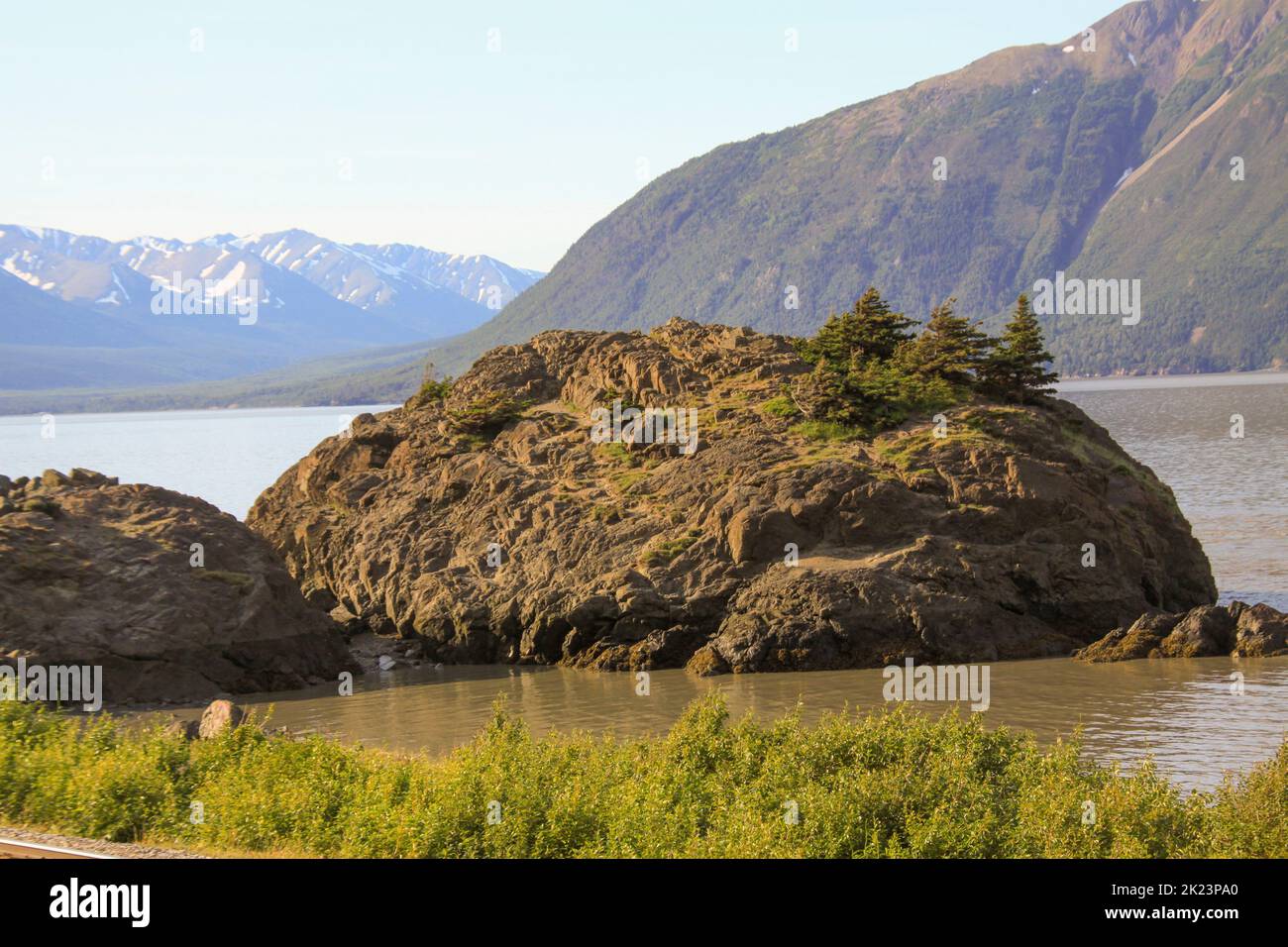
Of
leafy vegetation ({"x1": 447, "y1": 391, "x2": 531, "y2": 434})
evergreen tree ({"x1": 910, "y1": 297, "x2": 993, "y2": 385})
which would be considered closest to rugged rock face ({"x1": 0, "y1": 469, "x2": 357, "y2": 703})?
leafy vegetation ({"x1": 447, "y1": 391, "x2": 531, "y2": 434})

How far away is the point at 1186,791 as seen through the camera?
80.3ft

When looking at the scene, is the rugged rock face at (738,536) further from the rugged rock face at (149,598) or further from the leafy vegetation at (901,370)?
the rugged rock face at (149,598)

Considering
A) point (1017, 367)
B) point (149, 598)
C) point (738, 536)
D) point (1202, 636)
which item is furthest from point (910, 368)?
point (149, 598)

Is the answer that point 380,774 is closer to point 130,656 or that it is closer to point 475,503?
point 130,656

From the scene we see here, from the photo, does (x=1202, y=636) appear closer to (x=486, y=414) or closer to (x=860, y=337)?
(x=860, y=337)

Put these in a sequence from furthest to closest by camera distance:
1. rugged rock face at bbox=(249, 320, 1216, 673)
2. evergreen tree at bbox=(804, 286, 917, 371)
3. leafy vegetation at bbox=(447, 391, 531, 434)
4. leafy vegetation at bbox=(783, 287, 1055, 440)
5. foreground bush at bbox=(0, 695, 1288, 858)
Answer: leafy vegetation at bbox=(447, 391, 531, 434) → evergreen tree at bbox=(804, 286, 917, 371) → leafy vegetation at bbox=(783, 287, 1055, 440) → rugged rock face at bbox=(249, 320, 1216, 673) → foreground bush at bbox=(0, 695, 1288, 858)

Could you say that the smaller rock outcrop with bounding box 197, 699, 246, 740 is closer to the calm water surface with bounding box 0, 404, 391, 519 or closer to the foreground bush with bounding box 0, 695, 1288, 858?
the foreground bush with bounding box 0, 695, 1288, 858

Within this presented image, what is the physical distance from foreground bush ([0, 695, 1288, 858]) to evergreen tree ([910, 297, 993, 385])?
81.2 ft

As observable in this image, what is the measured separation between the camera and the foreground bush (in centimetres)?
1727

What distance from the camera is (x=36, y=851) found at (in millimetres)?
15391

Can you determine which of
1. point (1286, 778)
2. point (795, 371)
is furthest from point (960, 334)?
point (1286, 778)

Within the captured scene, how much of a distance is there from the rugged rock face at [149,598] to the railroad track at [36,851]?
21.5 metres
